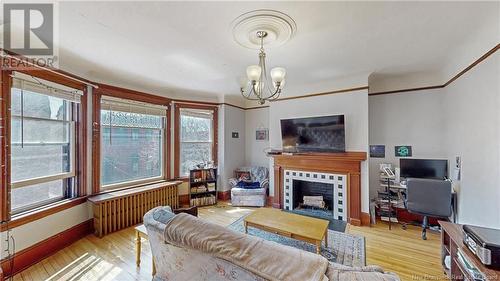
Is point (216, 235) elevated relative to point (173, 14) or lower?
lower

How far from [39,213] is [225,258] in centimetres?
257

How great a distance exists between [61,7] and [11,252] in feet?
7.95

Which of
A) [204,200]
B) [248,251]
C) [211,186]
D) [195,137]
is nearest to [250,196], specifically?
[211,186]

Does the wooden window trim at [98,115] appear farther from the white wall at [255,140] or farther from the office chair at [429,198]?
the office chair at [429,198]

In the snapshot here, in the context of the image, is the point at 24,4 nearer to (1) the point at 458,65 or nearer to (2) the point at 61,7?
(2) the point at 61,7

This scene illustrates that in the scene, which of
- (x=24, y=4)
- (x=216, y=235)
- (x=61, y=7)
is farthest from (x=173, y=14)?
(x=216, y=235)

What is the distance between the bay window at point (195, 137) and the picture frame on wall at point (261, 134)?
1080mm

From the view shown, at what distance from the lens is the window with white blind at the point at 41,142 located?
218 cm

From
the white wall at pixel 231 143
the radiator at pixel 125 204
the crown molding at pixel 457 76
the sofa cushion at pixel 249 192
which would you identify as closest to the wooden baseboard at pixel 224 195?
the white wall at pixel 231 143

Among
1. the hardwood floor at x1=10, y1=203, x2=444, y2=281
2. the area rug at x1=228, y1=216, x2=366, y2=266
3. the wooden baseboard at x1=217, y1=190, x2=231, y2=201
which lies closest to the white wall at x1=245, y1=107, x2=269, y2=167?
the wooden baseboard at x1=217, y1=190, x2=231, y2=201

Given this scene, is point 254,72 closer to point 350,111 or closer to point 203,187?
point 350,111

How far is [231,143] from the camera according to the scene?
4809 mm

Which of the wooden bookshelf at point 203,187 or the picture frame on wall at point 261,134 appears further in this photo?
the picture frame on wall at point 261,134

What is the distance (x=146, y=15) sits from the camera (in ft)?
5.55
